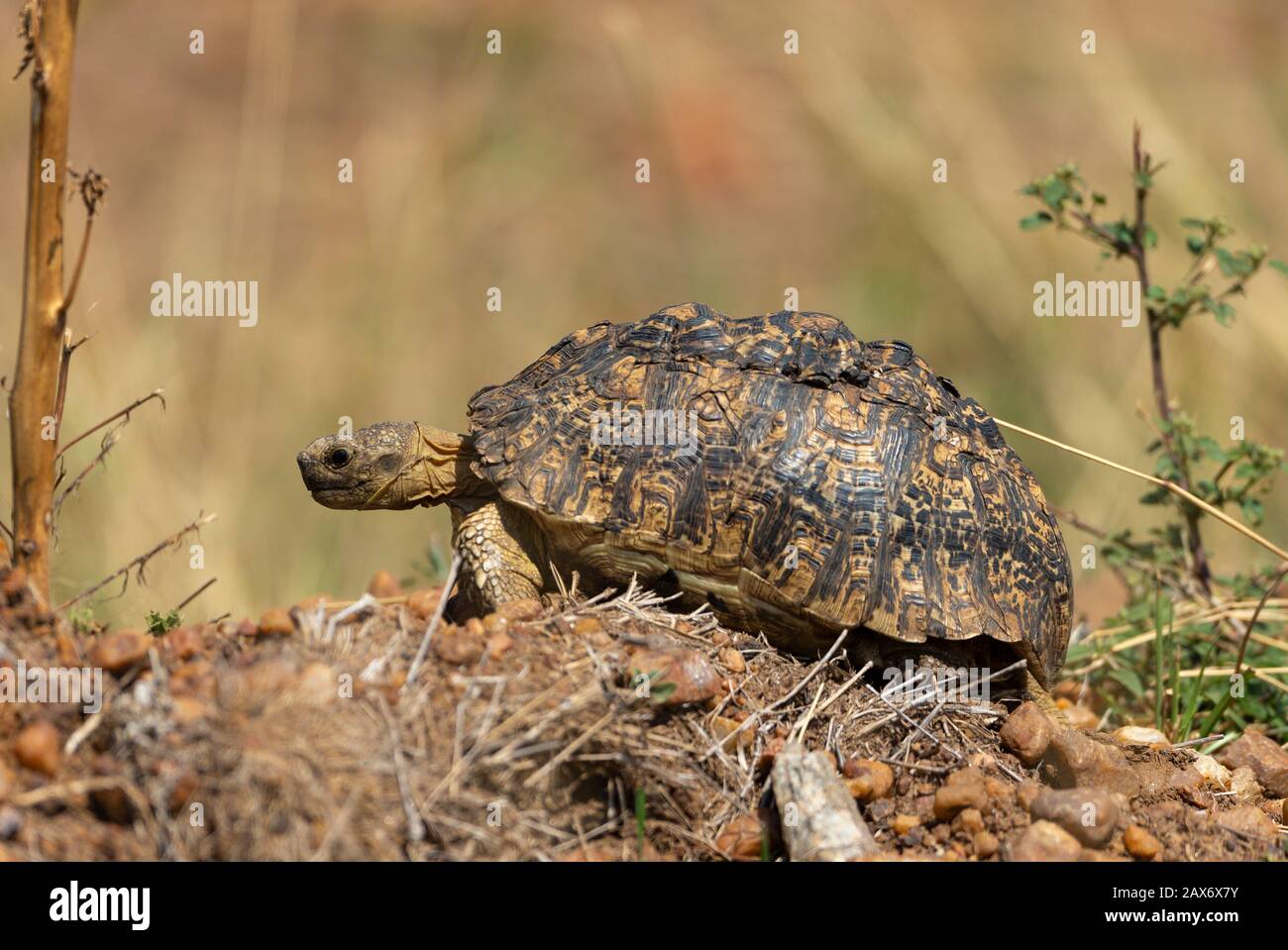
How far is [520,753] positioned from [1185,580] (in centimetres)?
452

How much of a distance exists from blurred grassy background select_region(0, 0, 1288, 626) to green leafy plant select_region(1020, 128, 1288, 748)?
542 mm

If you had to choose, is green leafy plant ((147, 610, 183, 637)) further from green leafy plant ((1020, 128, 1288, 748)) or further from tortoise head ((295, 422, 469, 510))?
green leafy plant ((1020, 128, 1288, 748))

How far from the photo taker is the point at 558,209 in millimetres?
13812

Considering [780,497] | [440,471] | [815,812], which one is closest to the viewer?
[815,812]

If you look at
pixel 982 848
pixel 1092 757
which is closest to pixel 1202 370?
pixel 1092 757

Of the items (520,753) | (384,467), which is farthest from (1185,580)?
(520,753)

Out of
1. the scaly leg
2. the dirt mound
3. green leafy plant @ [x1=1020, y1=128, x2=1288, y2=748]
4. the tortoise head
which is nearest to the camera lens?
the dirt mound

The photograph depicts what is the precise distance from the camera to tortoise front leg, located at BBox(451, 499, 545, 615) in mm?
4602

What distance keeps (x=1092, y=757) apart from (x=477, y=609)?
2.34 m

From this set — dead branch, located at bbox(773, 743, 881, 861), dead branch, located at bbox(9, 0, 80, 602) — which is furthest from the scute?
dead branch, located at bbox(9, 0, 80, 602)

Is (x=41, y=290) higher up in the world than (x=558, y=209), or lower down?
lower down

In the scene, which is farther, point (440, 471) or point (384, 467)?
point (440, 471)

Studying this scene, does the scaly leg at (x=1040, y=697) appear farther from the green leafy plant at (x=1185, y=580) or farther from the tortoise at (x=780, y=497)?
the green leafy plant at (x=1185, y=580)

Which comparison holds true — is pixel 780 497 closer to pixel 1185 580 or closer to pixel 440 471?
pixel 440 471
